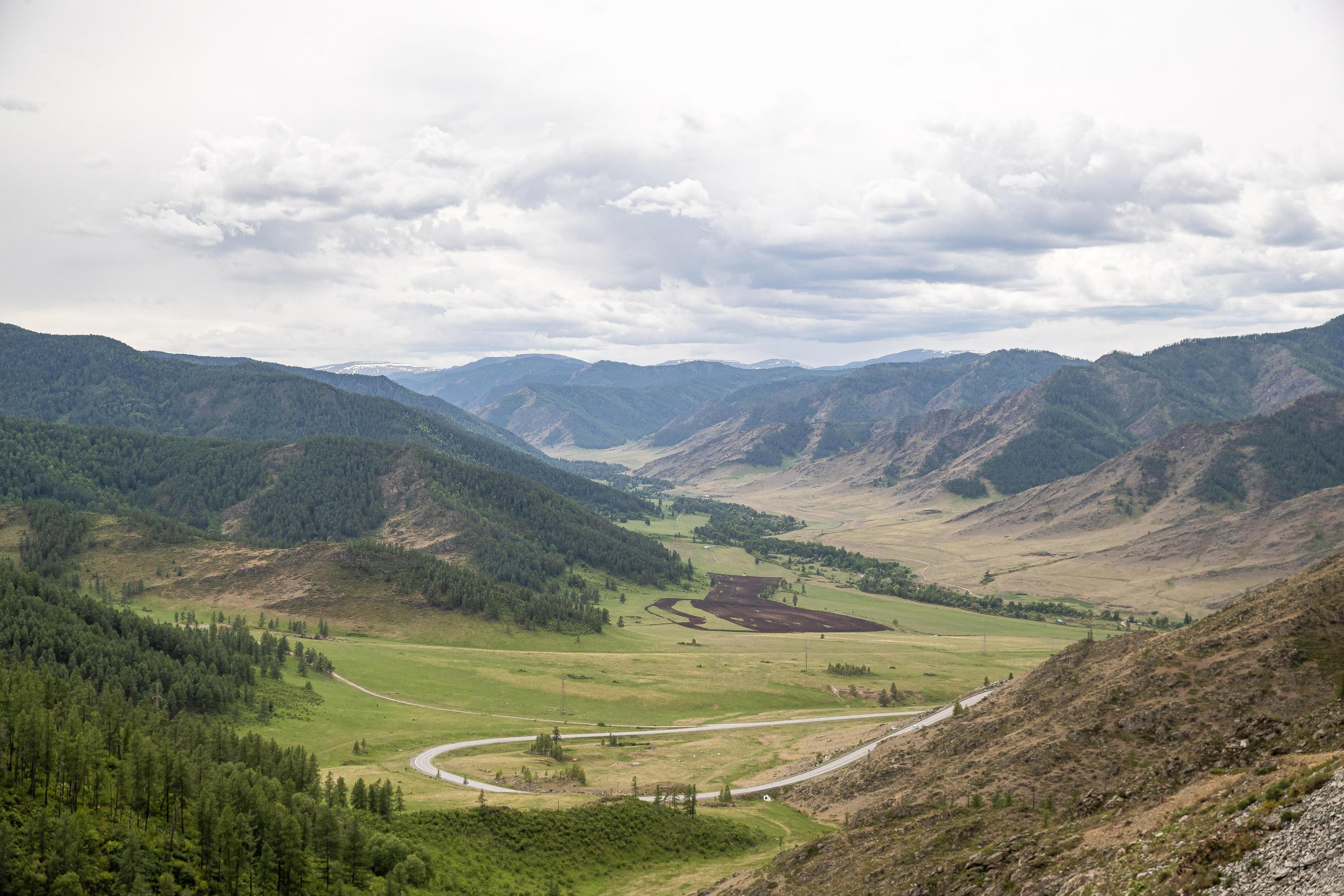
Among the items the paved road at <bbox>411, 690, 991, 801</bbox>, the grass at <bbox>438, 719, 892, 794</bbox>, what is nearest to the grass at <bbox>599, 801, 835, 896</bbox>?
the paved road at <bbox>411, 690, 991, 801</bbox>

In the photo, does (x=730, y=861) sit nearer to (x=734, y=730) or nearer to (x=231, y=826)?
(x=231, y=826)

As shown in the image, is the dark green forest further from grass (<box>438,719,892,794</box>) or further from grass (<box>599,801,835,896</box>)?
grass (<box>438,719,892,794</box>)

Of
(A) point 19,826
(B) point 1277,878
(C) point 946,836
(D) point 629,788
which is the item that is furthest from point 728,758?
(B) point 1277,878

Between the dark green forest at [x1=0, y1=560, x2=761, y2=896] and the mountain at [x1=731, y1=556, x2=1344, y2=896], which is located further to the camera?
the dark green forest at [x1=0, y1=560, x2=761, y2=896]

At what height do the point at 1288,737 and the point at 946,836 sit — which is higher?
the point at 1288,737

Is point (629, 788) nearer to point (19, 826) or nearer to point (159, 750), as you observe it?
point (159, 750)

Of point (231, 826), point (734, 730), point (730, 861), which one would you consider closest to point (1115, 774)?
point (730, 861)

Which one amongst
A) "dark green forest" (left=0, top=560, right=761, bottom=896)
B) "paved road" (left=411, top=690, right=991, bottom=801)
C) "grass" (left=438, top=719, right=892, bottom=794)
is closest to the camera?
"dark green forest" (left=0, top=560, right=761, bottom=896)
